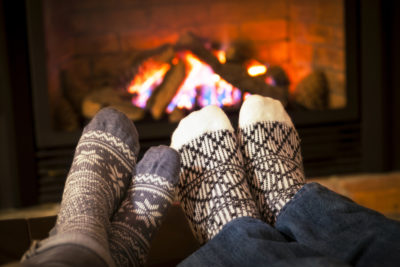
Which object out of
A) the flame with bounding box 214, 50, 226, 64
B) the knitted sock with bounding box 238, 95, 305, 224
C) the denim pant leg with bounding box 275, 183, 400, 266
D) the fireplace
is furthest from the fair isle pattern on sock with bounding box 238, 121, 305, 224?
the flame with bounding box 214, 50, 226, 64

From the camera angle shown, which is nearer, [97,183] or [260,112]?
[97,183]

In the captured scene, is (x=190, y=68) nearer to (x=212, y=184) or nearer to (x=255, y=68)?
(x=255, y=68)

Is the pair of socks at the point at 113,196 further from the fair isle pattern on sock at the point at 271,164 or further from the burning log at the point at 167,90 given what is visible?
the burning log at the point at 167,90

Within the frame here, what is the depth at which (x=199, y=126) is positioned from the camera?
1175mm

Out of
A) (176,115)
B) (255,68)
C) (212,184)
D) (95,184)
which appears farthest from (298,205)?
(255,68)

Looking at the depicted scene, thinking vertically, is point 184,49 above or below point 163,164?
above

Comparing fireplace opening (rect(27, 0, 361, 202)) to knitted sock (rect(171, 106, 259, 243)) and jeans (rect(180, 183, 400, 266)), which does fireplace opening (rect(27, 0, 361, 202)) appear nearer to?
knitted sock (rect(171, 106, 259, 243))

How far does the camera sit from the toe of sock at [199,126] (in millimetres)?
1160

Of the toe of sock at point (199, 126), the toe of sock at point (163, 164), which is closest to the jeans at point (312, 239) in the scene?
the toe of sock at point (163, 164)

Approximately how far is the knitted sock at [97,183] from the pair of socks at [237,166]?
108 millimetres

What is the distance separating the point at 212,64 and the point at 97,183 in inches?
30.8

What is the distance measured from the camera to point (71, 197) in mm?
917

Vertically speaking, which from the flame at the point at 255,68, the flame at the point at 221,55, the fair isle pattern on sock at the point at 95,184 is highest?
the flame at the point at 221,55

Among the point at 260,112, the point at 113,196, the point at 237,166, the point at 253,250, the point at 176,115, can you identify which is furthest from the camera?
the point at 176,115
